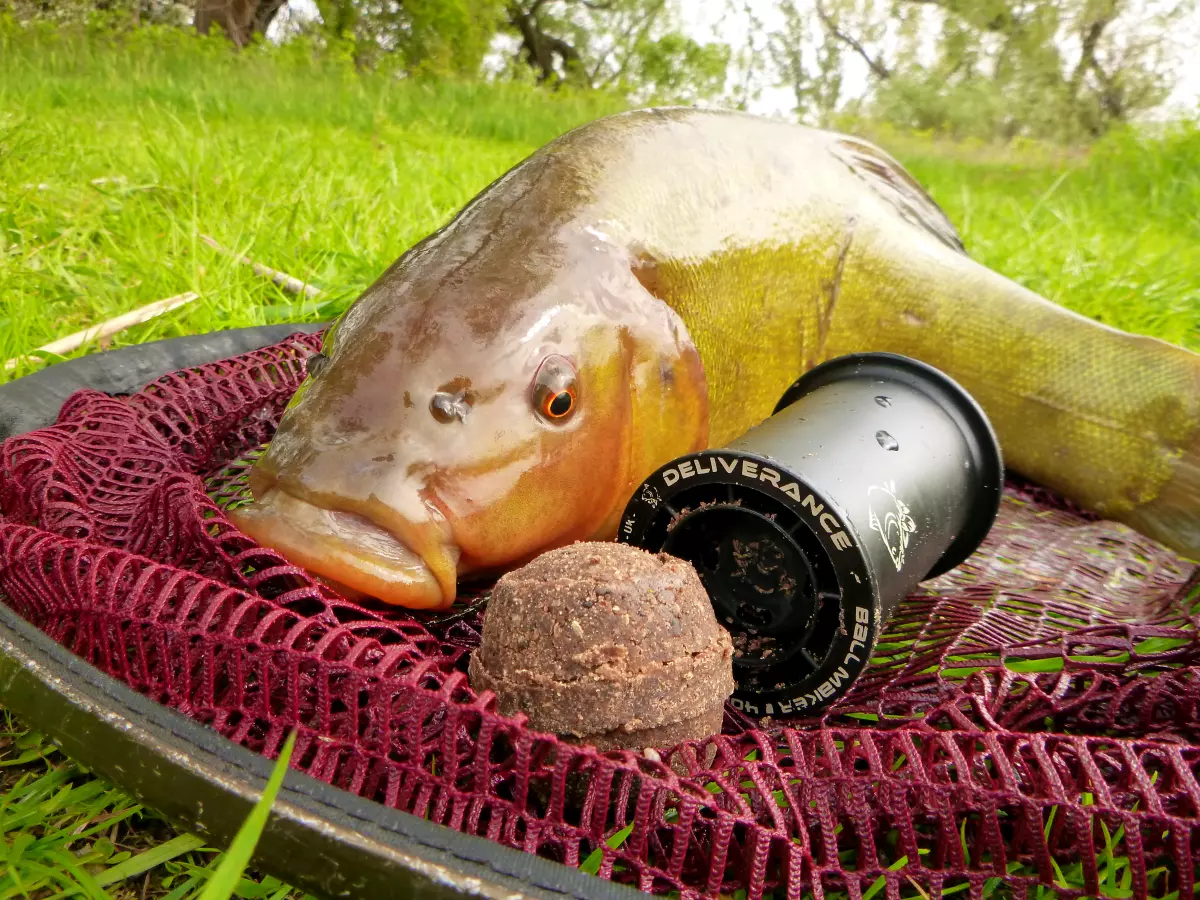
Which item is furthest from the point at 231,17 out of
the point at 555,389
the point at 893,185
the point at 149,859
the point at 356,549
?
the point at 149,859

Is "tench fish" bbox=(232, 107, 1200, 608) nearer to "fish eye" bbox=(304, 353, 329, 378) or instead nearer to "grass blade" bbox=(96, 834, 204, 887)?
"fish eye" bbox=(304, 353, 329, 378)

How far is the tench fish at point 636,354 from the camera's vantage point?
3.77 ft

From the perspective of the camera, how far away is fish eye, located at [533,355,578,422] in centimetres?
122

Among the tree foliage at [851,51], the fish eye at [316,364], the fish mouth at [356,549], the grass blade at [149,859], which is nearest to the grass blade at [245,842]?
the grass blade at [149,859]

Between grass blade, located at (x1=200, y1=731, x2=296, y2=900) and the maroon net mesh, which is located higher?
grass blade, located at (x1=200, y1=731, x2=296, y2=900)

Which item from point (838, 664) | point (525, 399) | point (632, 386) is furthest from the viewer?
point (632, 386)

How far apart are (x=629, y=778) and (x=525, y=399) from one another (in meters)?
0.54

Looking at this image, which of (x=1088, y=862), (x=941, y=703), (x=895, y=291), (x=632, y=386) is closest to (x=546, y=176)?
(x=632, y=386)

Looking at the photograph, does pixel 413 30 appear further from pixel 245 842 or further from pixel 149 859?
pixel 245 842

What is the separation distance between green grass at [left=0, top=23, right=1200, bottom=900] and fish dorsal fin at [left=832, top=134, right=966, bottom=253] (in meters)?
1.39

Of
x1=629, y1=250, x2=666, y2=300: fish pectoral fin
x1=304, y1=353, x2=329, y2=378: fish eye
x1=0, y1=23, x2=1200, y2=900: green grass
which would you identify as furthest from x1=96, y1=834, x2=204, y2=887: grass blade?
x1=629, y1=250, x2=666, y2=300: fish pectoral fin

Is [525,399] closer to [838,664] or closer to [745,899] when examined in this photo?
[838,664]

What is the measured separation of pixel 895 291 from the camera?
1.86 metres

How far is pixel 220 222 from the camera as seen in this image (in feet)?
9.96
